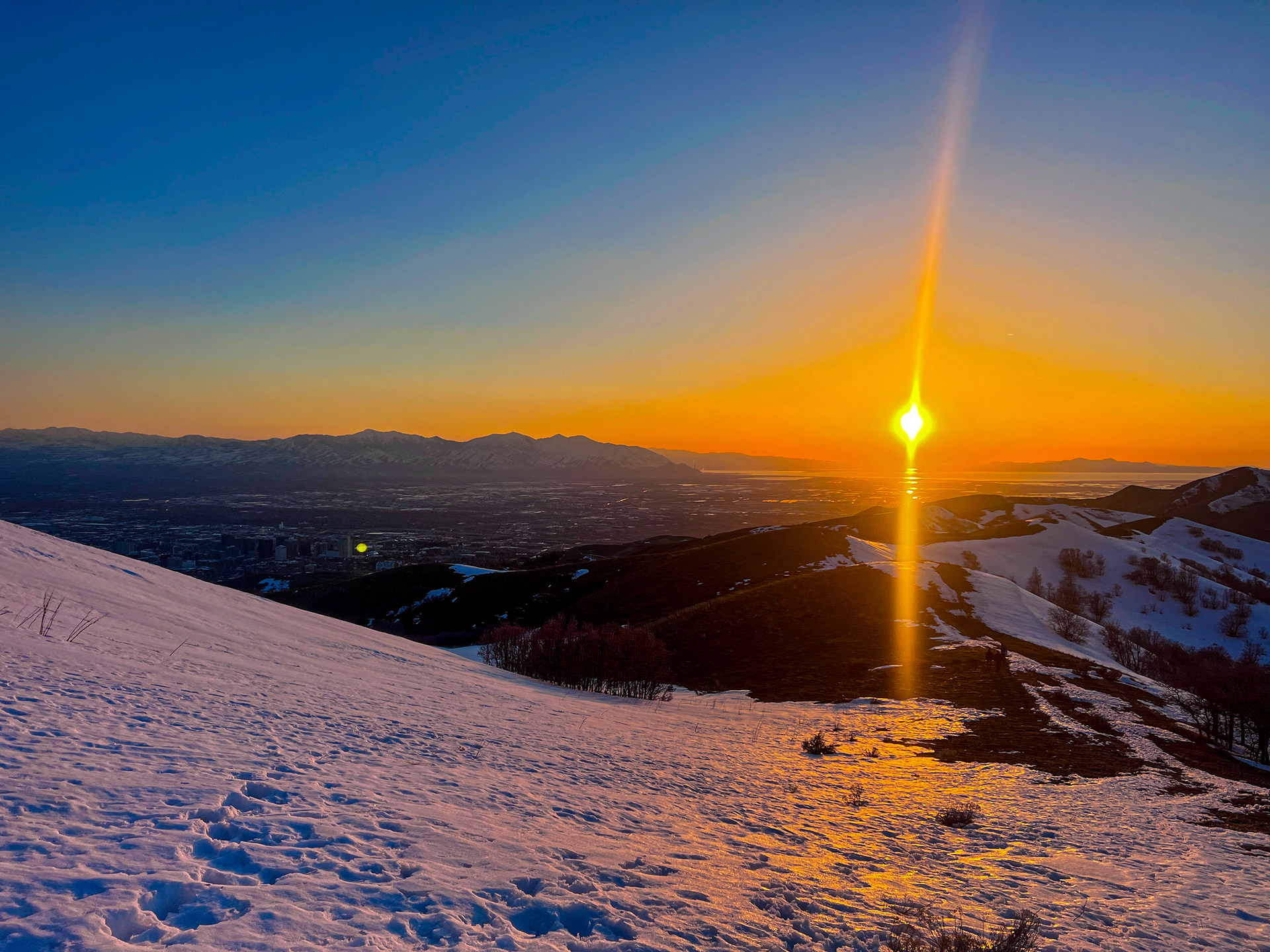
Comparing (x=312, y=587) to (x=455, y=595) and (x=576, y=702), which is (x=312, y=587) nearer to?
(x=455, y=595)

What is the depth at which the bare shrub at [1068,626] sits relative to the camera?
183ft

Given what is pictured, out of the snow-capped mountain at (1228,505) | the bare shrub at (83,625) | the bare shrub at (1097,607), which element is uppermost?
the snow-capped mountain at (1228,505)

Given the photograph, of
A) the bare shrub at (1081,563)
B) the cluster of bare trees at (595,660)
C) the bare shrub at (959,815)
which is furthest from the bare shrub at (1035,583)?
the bare shrub at (959,815)

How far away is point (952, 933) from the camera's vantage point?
8109mm

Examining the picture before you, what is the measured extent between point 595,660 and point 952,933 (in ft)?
106

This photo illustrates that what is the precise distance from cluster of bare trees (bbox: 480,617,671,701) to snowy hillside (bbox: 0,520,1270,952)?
57.6 ft

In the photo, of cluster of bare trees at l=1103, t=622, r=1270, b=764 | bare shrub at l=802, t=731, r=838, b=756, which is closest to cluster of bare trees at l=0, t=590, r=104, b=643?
bare shrub at l=802, t=731, r=838, b=756

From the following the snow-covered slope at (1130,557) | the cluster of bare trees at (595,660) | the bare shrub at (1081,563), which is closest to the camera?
the cluster of bare trees at (595,660)

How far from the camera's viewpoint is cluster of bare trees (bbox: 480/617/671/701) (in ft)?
125

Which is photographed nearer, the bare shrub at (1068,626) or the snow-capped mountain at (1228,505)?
the bare shrub at (1068,626)

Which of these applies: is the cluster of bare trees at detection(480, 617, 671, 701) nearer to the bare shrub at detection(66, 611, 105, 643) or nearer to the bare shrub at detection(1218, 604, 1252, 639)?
the bare shrub at detection(66, 611, 105, 643)

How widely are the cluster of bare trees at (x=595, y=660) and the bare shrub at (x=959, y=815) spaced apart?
21963mm

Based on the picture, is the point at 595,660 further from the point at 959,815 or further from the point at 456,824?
the point at 456,824

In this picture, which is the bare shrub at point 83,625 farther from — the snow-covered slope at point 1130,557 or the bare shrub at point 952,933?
the snow-covered slope at point 1130,557
